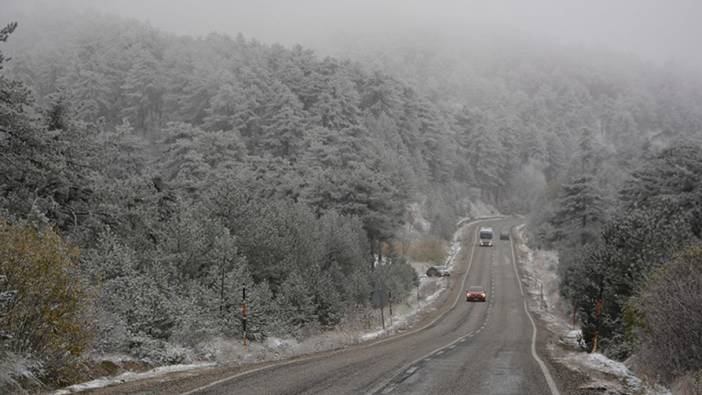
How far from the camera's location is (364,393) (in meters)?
8.55

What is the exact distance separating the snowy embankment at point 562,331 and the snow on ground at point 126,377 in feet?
25.4

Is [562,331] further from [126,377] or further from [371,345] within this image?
[126,377]

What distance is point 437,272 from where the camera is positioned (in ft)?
202

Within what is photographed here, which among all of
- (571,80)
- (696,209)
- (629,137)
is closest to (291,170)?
(696,209)

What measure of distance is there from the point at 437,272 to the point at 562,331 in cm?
2806

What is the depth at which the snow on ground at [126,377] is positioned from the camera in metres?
8.40

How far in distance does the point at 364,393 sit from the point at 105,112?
81.0 meters

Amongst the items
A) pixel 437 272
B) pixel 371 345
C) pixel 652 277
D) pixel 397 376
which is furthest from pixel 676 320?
pixel 437 272

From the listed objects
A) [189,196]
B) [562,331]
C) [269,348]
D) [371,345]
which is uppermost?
[189,196]

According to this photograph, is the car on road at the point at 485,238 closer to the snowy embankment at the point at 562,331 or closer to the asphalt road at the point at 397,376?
the snowy embankment at the point at 562,331

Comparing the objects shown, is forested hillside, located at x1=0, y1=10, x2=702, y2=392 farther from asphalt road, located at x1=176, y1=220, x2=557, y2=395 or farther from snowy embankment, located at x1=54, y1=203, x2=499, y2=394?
asphalt road, located at x1=176, y1=220, x2=557, y2=395

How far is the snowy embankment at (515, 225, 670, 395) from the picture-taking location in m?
10.5

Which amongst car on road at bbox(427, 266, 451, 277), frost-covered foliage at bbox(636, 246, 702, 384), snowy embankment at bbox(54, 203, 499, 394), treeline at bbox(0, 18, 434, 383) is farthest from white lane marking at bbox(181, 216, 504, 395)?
frost-covered foliage at bbox(636, 246, 702, 384)

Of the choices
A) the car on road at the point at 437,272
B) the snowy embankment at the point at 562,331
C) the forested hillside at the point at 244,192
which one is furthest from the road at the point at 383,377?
the car on road at the point at 437,272
